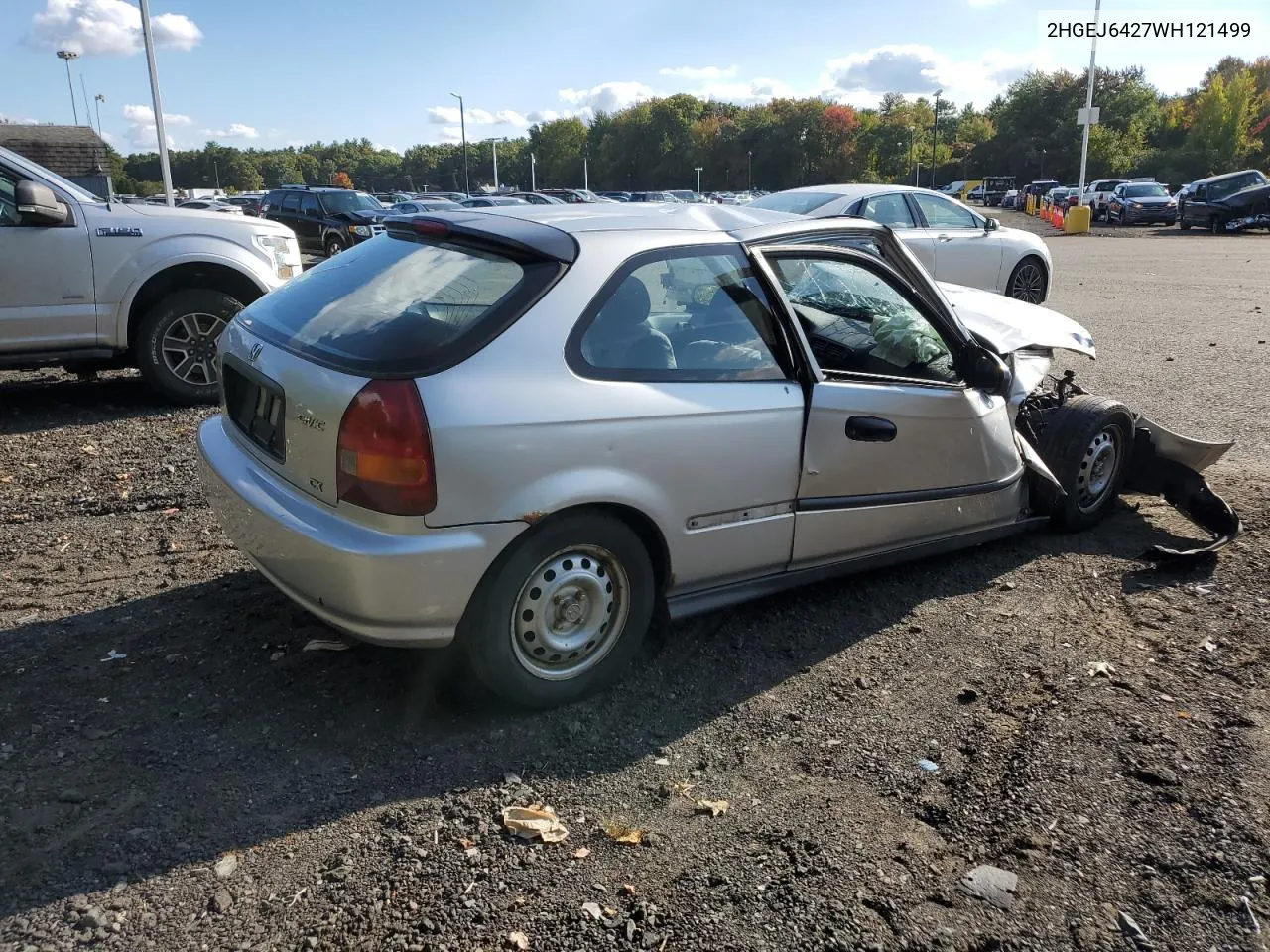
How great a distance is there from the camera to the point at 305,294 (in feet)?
11.8

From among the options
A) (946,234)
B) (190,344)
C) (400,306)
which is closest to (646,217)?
(400,306)

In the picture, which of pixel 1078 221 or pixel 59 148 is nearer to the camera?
pixel 1078 221

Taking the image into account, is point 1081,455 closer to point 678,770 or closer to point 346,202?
point 678,770

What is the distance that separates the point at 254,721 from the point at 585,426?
4.78 feet

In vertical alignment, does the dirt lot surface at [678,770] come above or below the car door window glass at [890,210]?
below

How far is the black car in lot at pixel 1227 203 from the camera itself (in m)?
31.1

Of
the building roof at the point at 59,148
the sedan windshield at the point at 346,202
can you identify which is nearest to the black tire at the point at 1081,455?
the sedan windshield at the point at 346,202

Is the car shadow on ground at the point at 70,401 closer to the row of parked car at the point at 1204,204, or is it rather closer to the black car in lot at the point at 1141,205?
the row of parked car at the point at 1204,204

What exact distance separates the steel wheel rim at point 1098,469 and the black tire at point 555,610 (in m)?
2.69

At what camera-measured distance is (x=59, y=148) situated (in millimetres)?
42906

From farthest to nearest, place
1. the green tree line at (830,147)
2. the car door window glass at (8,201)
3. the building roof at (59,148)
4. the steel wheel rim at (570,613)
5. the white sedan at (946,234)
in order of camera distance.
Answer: the green tree line at (830,147) < the building roof at (59,148) < the white sedan at (946,234) < the car door window glass at (8,201) < the steel wheel rim at (570,613)

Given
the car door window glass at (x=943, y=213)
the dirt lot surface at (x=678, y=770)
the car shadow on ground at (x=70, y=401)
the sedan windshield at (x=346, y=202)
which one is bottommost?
the dirt lot surface at (x=678, y=770)

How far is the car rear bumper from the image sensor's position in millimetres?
2805

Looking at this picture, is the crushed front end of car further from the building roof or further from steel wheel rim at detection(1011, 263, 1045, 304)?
the building roof
